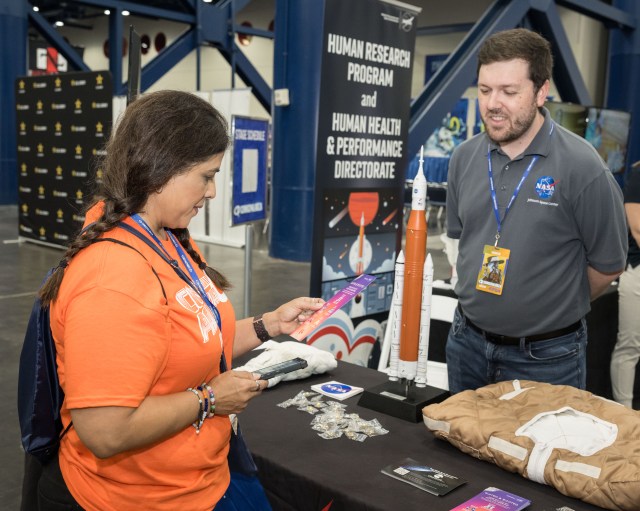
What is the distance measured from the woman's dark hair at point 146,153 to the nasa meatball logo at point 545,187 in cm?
105

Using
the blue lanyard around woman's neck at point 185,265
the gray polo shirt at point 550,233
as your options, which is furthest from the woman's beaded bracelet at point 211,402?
the gray polo shirt at point 550,233

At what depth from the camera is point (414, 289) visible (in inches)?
62.9

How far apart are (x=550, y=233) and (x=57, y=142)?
7330mm

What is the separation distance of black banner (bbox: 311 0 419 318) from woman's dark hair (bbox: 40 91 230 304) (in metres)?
1.88

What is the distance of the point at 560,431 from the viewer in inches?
54.8

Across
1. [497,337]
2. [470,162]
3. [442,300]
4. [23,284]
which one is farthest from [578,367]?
[23,284]

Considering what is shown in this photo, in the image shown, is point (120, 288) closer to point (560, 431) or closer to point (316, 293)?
point (560, 431)

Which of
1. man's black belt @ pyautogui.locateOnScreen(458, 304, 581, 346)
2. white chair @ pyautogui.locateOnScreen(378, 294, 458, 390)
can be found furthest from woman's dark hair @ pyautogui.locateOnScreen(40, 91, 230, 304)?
white chair @ pyautogui.locateOnScreen(378, 294, 458, 390)

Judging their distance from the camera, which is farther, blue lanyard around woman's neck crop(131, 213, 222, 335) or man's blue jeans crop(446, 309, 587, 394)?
man's blue jeans crop(446, 309, 587, 394)

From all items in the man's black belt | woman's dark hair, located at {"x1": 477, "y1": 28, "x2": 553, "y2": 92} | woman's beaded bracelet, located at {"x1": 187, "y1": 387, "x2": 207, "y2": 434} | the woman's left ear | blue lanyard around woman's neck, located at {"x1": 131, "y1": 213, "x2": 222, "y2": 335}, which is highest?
woman's dark hair, located at {"x1": 477, "y1": 28, "x2": 553, "y2": 92}

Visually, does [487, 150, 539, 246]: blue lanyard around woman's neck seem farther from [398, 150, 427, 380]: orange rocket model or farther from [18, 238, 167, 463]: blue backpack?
[18, 238, 167, 463]: blue backpack

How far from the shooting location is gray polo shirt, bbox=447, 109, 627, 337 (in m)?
1.81

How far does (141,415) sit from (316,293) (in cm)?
210

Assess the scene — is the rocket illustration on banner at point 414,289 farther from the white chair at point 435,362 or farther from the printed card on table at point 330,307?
the white chair at point 435,362
